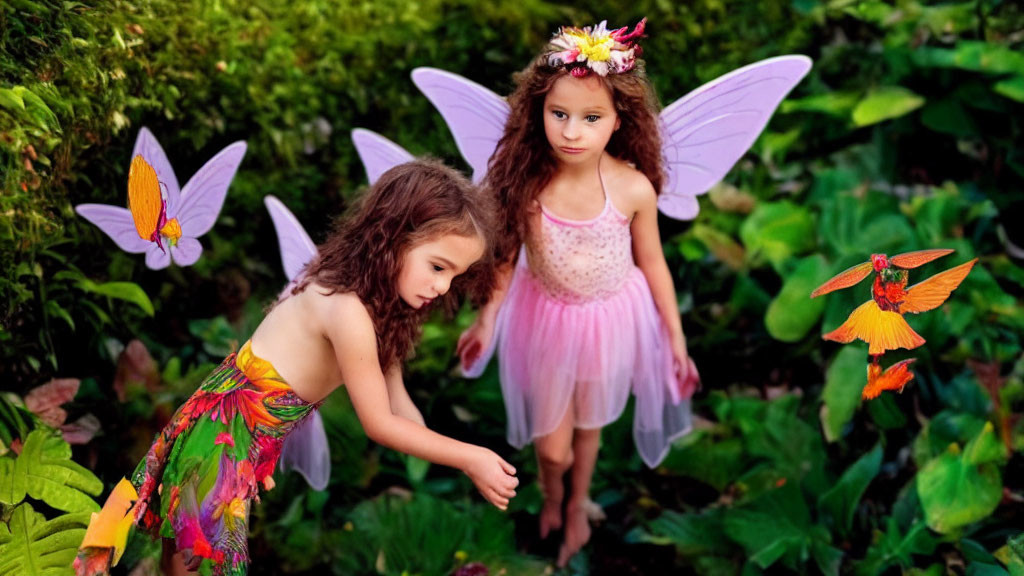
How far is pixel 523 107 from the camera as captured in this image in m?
2.14

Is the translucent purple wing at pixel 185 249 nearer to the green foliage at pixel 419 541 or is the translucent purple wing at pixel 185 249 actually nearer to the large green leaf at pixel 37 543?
the large green leaf at pixel 37 543

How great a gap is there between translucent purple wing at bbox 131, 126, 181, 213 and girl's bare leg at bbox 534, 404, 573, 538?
105 cm

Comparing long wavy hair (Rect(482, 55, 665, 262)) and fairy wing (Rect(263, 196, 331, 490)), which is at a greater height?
long wavy hair (Rect(482, 55, 665, 262))

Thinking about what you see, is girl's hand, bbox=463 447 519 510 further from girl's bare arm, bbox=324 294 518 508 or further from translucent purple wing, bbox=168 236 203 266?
translucent purple wing, bbox=168 236 203 266

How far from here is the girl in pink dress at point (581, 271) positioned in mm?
2053

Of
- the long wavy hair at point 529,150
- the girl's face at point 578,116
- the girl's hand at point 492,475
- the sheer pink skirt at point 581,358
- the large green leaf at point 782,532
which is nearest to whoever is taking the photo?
the girl's hand at point 492,475

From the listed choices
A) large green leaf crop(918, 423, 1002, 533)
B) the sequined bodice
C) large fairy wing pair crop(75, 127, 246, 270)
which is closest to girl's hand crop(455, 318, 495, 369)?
the sequined bodice

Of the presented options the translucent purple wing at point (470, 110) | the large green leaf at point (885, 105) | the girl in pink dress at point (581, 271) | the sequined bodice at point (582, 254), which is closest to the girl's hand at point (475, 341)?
the girl in pink dress at point (581, 271)

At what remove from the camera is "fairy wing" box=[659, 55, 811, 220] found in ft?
7.32

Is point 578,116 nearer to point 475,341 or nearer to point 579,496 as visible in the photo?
point 475,341

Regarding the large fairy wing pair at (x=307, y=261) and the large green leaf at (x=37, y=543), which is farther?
the large fairy wing pair at (x=307, y=261)

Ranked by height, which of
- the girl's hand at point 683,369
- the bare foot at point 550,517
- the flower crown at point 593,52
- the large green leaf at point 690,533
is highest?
the flower crown at point 593,52

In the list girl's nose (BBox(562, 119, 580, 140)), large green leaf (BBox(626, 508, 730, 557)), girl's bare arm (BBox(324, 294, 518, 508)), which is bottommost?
large green leaf (BBox(626, 508, 730, 557))

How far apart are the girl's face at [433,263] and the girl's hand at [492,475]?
32 centimetres
